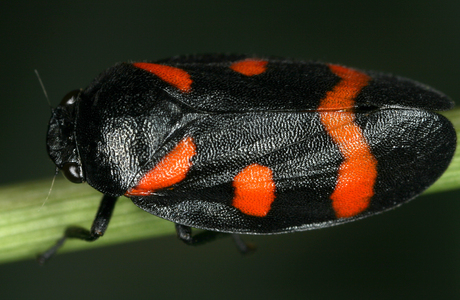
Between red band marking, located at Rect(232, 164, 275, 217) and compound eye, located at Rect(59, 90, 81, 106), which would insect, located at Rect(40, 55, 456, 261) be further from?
compound eye, located at Rect(59, 90, 81, 106)

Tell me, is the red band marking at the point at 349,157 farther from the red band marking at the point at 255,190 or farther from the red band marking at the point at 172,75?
the red band marking at the point at 172,75

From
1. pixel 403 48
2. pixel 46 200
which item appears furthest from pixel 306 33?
pixel 46 200

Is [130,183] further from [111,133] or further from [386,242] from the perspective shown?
[386,242]

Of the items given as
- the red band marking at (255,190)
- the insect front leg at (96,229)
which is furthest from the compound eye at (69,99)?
the red band marking at (255,190)

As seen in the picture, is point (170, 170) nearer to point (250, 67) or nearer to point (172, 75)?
point (172, 75)

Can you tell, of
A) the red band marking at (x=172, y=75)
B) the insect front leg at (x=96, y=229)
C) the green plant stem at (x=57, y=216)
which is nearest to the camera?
the green plant stem at (x=57, y=216)

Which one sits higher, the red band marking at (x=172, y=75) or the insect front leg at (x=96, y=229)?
the red band marking at (x=172, y=75)

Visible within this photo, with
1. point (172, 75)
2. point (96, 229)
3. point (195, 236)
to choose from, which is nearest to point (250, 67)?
point (172, 75)
